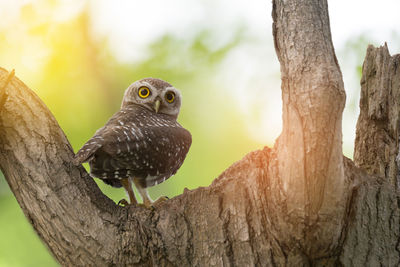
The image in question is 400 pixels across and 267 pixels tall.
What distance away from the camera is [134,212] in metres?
3.38

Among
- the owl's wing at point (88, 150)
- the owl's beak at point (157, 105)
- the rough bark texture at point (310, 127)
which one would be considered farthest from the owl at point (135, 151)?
the rough bark texture at point (310, 127)

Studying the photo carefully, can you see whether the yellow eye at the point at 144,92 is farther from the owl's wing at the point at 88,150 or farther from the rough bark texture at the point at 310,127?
the rough bark texture at the point at 310,127

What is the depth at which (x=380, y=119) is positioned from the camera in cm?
407

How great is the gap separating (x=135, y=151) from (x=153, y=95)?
1.61 meters

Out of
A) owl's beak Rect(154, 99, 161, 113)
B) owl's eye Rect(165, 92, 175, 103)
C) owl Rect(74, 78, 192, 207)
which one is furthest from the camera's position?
owl's eye Rect(165, 92, 175, 103)

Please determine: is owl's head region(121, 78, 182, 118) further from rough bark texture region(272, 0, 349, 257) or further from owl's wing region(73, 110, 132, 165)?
rough bark texture region(272, 0, 349, 257)

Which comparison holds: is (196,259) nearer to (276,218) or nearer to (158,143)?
(276,218)

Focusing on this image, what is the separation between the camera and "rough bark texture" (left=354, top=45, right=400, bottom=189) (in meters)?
4.03

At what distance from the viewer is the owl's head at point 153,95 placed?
5.23 meters

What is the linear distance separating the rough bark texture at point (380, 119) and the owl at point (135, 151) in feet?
5.21

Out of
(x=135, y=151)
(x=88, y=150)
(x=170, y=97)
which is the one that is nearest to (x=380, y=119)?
(x=135, y=151)

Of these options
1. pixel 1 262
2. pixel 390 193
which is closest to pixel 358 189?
pixel 390 193

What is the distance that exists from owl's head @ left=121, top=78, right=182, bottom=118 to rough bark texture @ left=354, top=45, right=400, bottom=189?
2.12m

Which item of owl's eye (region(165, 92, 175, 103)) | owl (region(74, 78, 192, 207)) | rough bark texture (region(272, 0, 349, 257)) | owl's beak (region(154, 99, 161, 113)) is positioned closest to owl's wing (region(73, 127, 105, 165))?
owl (region(74, 78, 192, 207))
